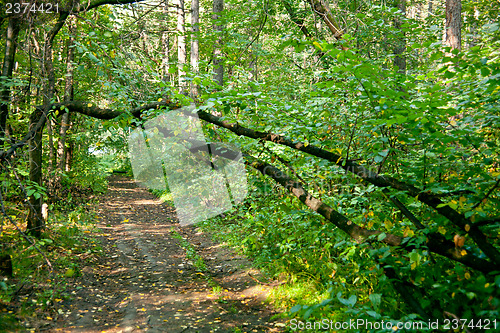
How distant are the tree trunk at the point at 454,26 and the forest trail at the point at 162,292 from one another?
674cm

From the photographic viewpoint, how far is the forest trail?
14.6 ft

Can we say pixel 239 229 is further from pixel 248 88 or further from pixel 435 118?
pixel 435 118

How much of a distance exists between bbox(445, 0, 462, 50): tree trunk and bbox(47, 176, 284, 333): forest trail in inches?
265

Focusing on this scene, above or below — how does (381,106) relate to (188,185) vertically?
above

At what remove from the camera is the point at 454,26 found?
7.05m

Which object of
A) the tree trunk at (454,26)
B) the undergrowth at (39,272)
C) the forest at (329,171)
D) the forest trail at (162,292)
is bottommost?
the forest trail at (162,292)

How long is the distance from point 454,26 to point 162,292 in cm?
832

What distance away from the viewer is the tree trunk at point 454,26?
704cm

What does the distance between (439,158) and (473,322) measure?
1579mm

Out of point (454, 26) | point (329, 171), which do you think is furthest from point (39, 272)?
point (454, 26)

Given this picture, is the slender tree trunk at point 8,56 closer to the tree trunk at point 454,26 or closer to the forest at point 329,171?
the forest at point 329,171

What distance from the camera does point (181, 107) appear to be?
4773 mm

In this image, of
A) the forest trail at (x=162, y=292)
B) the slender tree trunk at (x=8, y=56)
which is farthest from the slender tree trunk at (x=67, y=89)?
the forest trail at (x=162, y=292)

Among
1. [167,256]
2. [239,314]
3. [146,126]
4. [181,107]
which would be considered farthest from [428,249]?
[167,256]
